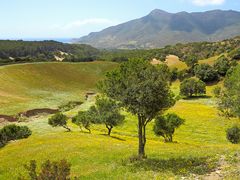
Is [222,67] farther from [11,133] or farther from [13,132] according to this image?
[11,133]

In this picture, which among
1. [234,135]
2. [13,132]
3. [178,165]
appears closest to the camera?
[178,165]

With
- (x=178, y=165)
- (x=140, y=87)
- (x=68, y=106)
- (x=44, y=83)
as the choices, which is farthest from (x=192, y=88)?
(x=140, y=87)

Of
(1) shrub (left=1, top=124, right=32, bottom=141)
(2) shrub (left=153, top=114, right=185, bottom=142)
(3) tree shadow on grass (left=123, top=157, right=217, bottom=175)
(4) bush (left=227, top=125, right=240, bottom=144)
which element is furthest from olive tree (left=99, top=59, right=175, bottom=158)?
(1) shrub (left=1, top=124, right=32, bottom=141)

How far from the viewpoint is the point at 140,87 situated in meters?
27.1

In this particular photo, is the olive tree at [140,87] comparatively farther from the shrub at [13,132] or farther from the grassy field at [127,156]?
the shrub at [13,132]

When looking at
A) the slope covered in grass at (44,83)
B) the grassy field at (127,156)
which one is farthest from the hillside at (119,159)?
the slope covered in grass at (44,83)

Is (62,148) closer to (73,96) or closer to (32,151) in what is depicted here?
(32,151)

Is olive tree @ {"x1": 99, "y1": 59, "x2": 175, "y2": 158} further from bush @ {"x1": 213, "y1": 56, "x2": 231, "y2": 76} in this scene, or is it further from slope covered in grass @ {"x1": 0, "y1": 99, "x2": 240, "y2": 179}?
bush @ {"x1": 213, "y1": 56, "x2": 231, "y2": 76}

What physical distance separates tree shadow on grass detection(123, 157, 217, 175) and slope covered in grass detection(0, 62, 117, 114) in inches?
2843

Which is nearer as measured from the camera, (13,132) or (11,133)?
(11,133)

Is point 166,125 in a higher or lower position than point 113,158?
lower

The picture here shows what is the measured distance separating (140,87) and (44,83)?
117243 mm

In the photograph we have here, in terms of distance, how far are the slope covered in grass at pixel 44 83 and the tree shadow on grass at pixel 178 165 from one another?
72.2 meters

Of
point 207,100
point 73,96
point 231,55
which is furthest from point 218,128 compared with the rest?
point 231,55
